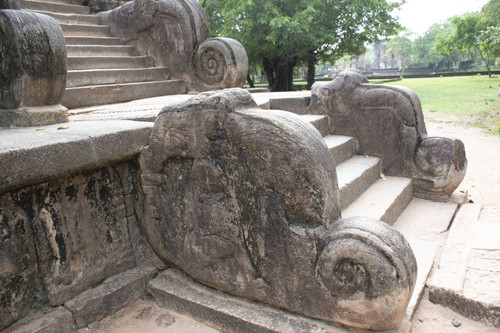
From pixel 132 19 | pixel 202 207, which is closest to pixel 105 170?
pixel 202 207

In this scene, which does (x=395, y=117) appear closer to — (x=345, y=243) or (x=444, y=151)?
(x=444, y=151)

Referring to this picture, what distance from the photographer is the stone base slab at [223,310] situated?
6.05ft

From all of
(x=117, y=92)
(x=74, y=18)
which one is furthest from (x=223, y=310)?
(x=74, y=18)

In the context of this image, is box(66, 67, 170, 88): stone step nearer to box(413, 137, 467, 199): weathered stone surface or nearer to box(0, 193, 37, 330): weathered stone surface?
box(0, 193, 37, 330): weathered stone surface

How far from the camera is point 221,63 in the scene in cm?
484

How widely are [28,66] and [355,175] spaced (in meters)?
2.68

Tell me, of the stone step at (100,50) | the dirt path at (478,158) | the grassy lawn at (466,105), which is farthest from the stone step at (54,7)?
the grassy lawn at (466,105)

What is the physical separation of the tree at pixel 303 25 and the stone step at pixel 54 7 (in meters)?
8.35

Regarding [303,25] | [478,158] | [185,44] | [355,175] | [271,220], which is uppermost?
[303,25]

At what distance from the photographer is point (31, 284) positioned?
6.63 ft

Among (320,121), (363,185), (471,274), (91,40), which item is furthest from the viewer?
(91,40)

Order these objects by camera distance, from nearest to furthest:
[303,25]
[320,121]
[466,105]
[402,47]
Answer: [320,121] → [466,105] → [303,25] → [402,47]

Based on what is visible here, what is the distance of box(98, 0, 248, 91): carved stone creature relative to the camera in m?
4.82

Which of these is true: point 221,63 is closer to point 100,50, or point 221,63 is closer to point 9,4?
point 100,50
